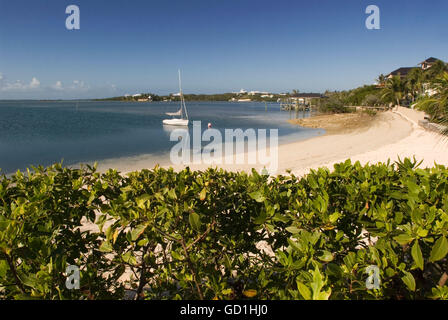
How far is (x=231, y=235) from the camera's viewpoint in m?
1.99

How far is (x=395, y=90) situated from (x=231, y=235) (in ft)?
177

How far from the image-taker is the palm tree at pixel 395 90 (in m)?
43.2

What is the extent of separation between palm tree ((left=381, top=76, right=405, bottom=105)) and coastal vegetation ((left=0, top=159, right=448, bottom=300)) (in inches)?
2025

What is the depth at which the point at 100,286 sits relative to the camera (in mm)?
1618

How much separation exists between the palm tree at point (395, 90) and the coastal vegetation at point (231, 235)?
51445 millimetres

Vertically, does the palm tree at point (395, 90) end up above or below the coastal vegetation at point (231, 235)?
above

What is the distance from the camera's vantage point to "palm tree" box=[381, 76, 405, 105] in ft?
142

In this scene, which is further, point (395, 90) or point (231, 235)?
point (395, 90)

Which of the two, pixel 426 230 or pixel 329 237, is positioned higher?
pixel 426 230

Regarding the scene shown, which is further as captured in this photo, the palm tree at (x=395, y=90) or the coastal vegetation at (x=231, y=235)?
the palm tree at (x=395, y=90)

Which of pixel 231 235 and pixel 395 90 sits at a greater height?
pixel 395 90
